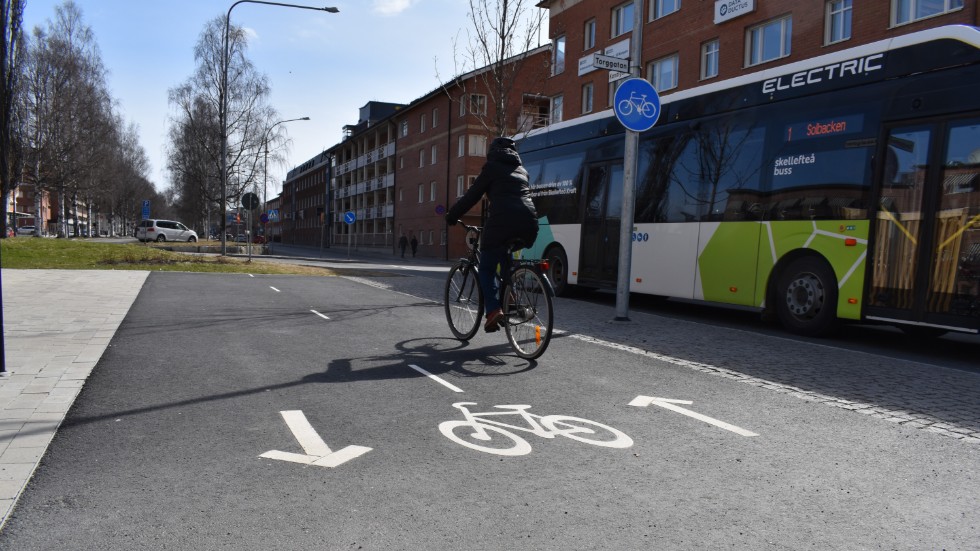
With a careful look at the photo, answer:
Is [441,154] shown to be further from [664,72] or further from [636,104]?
[636,104]

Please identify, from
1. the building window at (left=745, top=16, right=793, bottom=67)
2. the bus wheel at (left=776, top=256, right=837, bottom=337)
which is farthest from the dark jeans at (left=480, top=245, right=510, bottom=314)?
the building window at (left=745, top=16, right=793, bottom=67)

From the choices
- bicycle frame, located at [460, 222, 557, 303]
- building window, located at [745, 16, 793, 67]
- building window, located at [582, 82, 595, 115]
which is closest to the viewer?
bicycle frame, located at [460, 222, 557, 303]

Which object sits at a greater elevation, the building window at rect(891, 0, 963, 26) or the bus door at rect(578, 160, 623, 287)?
the building window at rect(891, 0, 963, 26)

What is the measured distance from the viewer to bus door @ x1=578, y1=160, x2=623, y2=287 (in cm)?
1233

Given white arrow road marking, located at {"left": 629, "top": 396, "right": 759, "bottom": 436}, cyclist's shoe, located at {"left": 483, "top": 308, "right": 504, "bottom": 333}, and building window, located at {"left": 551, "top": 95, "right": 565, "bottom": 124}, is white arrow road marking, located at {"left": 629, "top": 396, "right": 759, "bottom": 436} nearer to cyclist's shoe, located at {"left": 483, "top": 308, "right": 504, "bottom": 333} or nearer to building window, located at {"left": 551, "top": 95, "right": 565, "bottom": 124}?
cyclist's shoe, located at {"left": 483, "top": 308, "right": 504, "bottom": 333}

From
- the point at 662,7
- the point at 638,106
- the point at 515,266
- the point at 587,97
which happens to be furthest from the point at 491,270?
the point at 587,97

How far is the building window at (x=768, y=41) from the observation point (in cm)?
2308

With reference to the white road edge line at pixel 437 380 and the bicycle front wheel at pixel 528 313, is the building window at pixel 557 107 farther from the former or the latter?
the white road edge line at pixel 437 380

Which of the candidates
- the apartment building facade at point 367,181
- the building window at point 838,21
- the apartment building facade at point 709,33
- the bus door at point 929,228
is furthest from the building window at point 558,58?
the bus door at point 929,228

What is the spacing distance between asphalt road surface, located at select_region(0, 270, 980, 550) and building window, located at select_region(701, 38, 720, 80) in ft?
70.9

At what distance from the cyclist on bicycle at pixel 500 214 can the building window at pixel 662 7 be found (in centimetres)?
2479

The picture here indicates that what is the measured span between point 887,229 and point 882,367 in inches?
83.5

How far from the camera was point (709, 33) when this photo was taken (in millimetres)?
26000

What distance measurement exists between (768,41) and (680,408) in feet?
75.6
